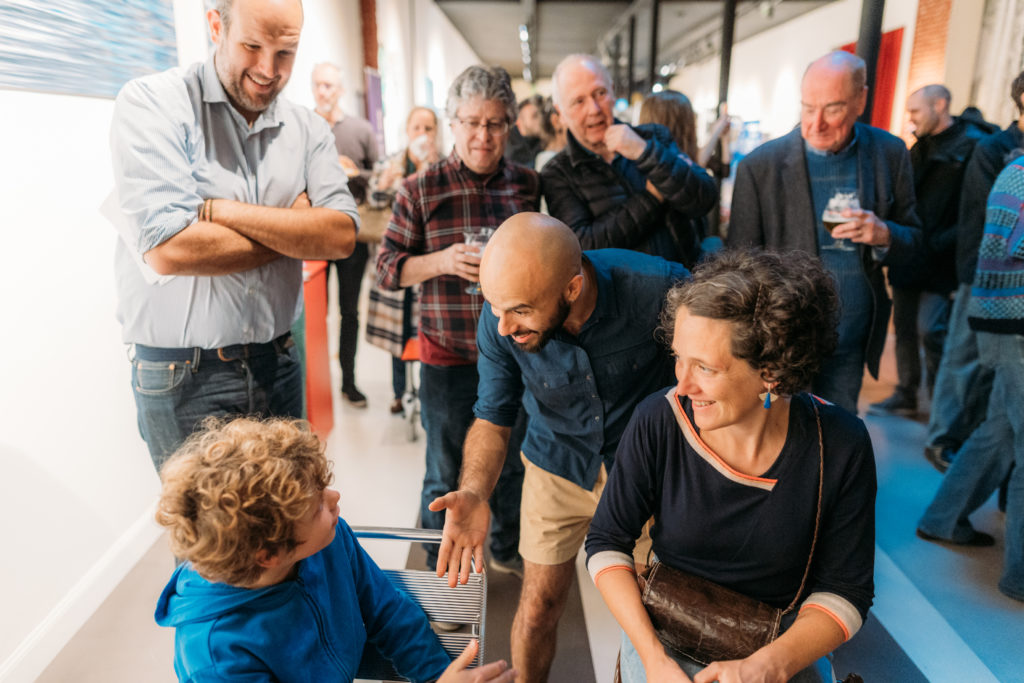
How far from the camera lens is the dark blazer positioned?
2.44 metres

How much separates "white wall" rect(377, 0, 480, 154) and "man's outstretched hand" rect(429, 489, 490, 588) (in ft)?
18.4

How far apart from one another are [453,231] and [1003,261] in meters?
1.85

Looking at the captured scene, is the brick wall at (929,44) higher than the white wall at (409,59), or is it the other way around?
the white wall at (409,59)

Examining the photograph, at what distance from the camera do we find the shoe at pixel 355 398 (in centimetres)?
446

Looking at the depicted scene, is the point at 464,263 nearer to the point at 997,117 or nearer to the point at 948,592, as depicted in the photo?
the point at 948,592

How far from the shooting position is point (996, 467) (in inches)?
104

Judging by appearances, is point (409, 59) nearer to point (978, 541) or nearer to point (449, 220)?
point (449, 220)

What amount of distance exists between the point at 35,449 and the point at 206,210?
1.14 metres

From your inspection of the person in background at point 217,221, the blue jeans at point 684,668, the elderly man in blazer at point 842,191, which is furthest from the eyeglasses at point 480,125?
the blue jeans at point 684,668

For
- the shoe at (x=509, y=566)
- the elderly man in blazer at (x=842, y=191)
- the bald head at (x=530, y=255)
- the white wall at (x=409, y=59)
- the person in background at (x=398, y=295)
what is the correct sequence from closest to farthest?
the bald head at (x=530, y=255) → the elderly man in blazer at (x=842, y=191) → the shoe at (x=509, y=566) → the person in background at (x=398, y=295) → the white wall at (x=409, y=59)

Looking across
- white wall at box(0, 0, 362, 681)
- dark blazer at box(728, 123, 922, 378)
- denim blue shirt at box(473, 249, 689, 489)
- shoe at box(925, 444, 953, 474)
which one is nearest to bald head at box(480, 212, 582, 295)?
denim blue shirt at box(473, 249, 689, 489)

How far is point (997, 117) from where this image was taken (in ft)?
12.2

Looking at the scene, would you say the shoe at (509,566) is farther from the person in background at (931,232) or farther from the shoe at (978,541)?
the person in background at (931,232)

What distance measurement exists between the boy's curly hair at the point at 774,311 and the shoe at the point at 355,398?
3443 mm
